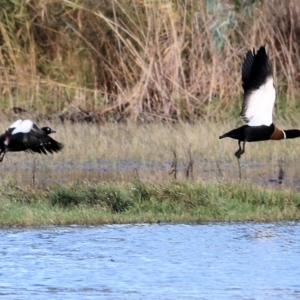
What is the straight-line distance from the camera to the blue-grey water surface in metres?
6.19

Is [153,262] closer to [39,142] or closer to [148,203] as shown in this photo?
[148,203]

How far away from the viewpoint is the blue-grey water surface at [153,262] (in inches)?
244

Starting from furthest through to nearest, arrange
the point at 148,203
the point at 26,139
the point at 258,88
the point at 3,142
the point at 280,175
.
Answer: the point at 280,175, the point at 258,88, the point at 3,142, the point at 26,139, the point at 148,203

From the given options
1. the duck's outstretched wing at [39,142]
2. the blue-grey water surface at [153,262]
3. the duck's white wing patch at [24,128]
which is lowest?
the blue-grey water surface at [153,262]

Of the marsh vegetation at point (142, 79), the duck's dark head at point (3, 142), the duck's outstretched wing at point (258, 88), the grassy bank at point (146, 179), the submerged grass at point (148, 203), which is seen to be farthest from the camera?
the marsh vegetation at point (142, 79)

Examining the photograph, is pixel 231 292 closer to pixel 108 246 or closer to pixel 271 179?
pixel 108 246

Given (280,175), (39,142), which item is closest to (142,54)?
(280,175)

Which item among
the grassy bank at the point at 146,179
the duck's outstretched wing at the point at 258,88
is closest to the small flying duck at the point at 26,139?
the grassy bank at the point at 146,179

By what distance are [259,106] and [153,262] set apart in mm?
4058

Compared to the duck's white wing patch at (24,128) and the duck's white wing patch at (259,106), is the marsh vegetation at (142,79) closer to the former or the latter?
the duck's white wing patch at (259,106)

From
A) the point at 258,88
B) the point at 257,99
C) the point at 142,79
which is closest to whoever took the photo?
the point at 258,88

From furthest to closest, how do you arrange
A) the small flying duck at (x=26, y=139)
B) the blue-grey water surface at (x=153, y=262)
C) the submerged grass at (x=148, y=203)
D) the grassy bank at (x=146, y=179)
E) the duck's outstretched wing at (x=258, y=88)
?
1. the duck's outstretched wing at (x=258, y=88)
2. the small flying duck at (x=26, y=139)
3. the grassy bank at (x=146, y=179)
4. the submerged grass at (x=148, y=203)
5. the blue-grey water surface at (x=153, y=262)

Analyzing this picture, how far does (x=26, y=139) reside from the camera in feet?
31.9

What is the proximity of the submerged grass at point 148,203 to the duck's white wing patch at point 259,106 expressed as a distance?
167 cm
